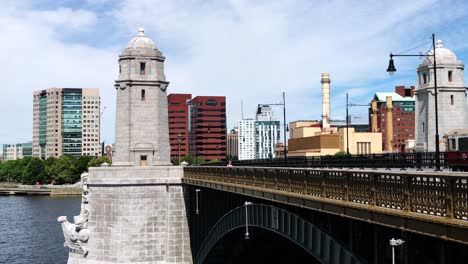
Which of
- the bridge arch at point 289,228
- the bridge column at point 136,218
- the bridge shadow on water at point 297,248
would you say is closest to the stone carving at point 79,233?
the bridge column at point 136,218

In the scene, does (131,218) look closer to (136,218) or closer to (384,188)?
(136,218)

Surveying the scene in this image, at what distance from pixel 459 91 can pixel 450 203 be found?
193 ft

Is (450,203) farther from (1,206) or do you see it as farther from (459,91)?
(1,206)

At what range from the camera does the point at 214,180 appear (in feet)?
121

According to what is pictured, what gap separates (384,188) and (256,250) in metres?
26.2

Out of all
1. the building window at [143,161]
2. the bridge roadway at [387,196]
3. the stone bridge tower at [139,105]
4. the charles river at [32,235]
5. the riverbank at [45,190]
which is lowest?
the charles river at [32,235]

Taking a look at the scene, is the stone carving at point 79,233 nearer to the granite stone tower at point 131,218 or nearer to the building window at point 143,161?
the granite stone tower at point 131,218

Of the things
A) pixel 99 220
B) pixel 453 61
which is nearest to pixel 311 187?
pixel 99 220

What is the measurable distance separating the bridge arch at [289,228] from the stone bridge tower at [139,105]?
57.1 ft

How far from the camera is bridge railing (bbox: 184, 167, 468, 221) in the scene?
12773 mm

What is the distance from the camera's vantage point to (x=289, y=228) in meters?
23.9

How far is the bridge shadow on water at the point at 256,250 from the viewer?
37.1 metres

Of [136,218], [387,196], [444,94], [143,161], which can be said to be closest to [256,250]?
[136,218]

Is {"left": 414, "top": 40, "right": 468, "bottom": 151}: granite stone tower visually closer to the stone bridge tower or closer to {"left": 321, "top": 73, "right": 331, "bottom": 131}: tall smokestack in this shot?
the stone bridge tower
